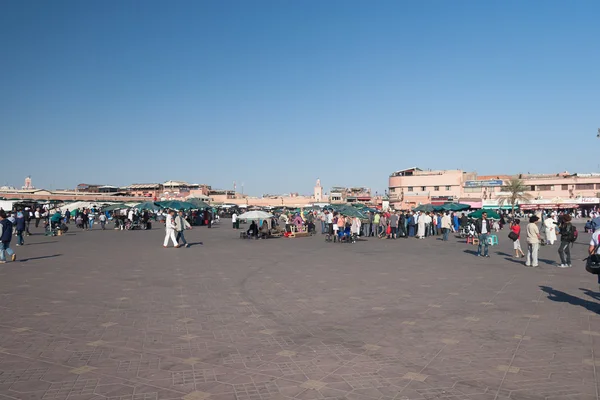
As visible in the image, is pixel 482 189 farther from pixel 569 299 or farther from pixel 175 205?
pixel 569 299

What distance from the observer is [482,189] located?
245ft

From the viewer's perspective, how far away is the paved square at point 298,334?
419 cm

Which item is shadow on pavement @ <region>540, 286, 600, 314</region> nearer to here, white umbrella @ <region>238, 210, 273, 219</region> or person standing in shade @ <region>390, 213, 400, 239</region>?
person standing in shade @ <region>390, 213, 400, 239</region>

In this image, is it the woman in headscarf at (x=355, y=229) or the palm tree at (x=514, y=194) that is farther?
the palm tree at (x=514, y=194)

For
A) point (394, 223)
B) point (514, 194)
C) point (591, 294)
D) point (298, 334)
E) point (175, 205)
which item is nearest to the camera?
point (298, 334)

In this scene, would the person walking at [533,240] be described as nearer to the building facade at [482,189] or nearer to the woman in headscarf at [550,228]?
the woman in headscarf at [550,228]

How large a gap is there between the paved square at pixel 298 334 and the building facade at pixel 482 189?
61210mm

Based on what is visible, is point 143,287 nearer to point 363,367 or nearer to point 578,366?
point 363,367

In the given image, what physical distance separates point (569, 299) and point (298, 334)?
522 cm

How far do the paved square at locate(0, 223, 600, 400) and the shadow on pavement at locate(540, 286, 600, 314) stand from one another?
34mm

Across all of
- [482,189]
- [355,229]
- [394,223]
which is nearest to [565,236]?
[355,229]

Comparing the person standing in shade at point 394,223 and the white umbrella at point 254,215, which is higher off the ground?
the white umbrella at point 254,215

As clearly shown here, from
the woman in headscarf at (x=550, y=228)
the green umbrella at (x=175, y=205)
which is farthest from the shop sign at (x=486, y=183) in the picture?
the woman in headscarf at (x=550, y=228)

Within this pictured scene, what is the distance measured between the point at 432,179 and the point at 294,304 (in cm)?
7636
